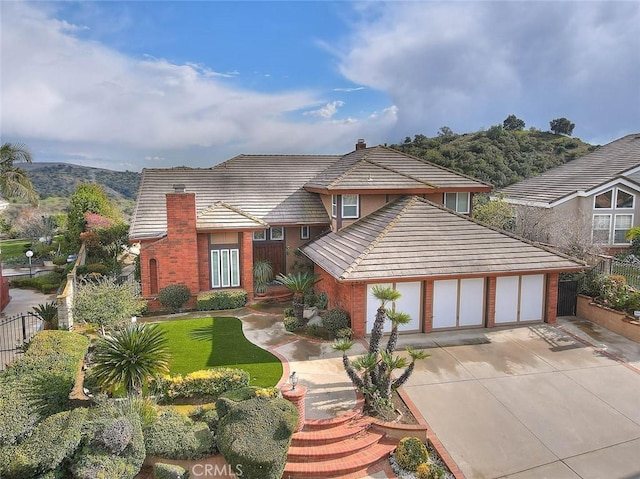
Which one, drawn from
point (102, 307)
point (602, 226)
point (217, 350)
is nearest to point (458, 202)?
point (602, 226)

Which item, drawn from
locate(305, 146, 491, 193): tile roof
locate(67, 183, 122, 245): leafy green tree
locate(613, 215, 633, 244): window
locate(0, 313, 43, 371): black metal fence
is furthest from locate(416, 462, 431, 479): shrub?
locate(67, 183, 122, 245): leafy green tree

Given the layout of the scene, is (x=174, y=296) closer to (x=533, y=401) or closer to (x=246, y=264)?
(x=246, y=264)

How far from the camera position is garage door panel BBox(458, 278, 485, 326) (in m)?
16.7

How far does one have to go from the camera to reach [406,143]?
5525cm

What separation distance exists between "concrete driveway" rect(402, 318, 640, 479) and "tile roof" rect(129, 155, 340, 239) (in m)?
10.8

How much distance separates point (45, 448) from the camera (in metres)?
8.19

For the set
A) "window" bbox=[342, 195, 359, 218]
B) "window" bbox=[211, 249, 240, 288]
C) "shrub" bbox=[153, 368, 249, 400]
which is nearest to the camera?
"shrub" bbox=[153, 368, 249, 400]

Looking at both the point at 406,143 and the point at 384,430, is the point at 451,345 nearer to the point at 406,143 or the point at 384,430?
the point at 384,430

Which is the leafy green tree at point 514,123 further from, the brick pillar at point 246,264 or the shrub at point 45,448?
the shrub at point 45,448

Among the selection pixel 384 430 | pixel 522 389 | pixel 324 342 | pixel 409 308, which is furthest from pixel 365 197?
pixel 384 430

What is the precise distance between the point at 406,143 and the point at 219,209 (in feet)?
129

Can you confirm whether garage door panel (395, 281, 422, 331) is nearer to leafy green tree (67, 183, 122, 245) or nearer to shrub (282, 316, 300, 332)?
shrub (282, 316, 300, 332)

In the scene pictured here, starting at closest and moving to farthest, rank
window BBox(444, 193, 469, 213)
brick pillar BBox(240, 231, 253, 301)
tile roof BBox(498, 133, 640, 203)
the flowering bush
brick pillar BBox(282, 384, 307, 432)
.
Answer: brick pillar BBox(282, 384, 307, 432), the flowering bush, brick pillar BBox(240, 231, 253, 301), window BBox(444, 193, 469, 213), tile roof BBox(498, 133, 640, 203)

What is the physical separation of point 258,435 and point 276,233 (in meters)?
16.4
